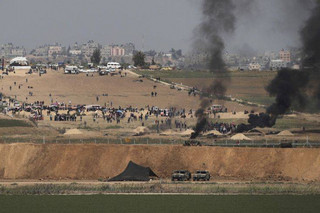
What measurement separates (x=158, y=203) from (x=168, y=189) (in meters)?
10.1

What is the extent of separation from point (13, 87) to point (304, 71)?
9676cm

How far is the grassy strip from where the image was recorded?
268 ft

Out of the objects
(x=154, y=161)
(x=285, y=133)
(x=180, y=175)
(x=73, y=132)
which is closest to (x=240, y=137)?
(x=285, y=133)

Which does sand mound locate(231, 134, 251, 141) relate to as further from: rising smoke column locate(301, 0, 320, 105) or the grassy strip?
the grassy strip

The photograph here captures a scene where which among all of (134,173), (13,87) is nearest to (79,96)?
(13,87)

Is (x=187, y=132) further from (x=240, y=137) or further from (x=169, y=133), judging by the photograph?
(x=240, y=137)

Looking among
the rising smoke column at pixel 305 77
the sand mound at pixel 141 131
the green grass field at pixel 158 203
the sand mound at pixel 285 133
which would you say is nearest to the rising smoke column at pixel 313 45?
the rising smoke column at pixel 305 77

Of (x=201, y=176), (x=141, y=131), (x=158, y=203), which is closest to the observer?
(x=158, y=203)

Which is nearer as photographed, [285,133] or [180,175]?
[180,175]

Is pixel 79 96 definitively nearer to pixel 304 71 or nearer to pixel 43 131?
pixel 43 131

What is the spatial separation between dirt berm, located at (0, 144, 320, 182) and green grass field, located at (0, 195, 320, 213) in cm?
1637

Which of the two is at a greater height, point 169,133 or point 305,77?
point 305,77

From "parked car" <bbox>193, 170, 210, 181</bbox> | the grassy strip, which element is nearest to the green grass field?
the grassy strip

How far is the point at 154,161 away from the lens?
330 ft
